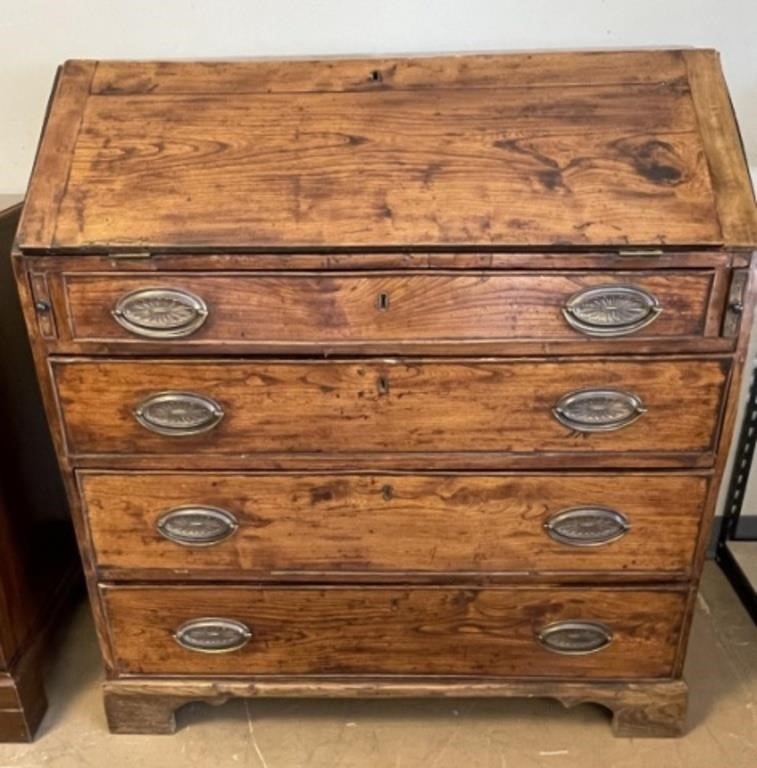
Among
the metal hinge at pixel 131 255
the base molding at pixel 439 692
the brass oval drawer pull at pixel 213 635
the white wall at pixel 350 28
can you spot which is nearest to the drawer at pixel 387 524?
the brass oval drawer pull at pixel 213 635

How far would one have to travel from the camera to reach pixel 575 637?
5.08 ft

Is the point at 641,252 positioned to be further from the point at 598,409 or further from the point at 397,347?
the point at 397,347

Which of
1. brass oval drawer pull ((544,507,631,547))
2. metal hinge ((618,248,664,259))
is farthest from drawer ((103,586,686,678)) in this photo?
metal hinge ((618,248,664,259))

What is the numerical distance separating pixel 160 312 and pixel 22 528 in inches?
26.9

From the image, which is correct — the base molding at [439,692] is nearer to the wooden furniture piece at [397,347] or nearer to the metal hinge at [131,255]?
the wooden furniture piece at [397,347]

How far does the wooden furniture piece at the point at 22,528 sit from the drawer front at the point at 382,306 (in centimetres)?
42

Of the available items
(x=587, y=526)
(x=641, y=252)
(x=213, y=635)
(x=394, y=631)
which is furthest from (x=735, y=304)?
(x=213, y=635)

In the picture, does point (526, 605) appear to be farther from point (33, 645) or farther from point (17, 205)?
point (17, 205)

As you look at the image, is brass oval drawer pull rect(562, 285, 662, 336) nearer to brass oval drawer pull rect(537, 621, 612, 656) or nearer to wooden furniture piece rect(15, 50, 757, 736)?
wooden furniture piece rect(15, 50, 757, 736)

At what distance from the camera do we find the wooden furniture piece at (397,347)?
1.26 m

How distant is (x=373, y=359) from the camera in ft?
4.32

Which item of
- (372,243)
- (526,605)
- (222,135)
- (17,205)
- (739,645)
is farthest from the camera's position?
(739,645)

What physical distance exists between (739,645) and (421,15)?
1.48 metres

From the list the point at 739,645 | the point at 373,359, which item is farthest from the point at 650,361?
the point at 739,645
